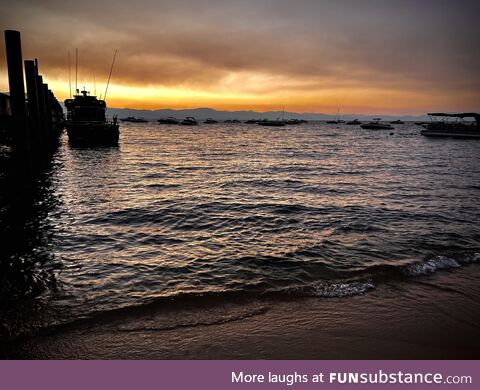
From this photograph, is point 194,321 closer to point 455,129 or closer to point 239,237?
point 239,237

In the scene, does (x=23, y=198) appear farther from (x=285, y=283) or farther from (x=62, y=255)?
(x=285, y=283)

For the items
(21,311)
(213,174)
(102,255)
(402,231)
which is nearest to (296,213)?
(402,231)

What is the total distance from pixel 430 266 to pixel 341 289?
9.18 feet

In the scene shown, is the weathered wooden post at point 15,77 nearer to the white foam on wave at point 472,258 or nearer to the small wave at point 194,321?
the small wave at point 194,321

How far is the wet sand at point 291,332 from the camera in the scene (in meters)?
4.71

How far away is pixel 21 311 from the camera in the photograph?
5816mm

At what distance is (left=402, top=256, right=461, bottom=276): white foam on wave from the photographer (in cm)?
767

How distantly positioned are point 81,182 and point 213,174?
339 inches

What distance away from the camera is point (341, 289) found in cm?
673

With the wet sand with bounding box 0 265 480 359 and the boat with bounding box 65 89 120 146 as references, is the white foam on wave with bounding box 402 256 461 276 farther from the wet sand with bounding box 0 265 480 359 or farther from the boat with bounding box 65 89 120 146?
the boat with bounding box 65 89 120 146

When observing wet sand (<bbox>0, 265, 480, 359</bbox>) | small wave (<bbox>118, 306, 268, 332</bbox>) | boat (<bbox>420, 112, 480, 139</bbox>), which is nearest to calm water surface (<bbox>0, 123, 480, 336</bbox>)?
wet sand (<bbox>0, 265, 480, 359</bbox>)

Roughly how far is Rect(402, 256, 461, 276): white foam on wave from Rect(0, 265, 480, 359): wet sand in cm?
115

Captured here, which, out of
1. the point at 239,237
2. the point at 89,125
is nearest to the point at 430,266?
the point at 239,237

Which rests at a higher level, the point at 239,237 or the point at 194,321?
the point at 239,237
